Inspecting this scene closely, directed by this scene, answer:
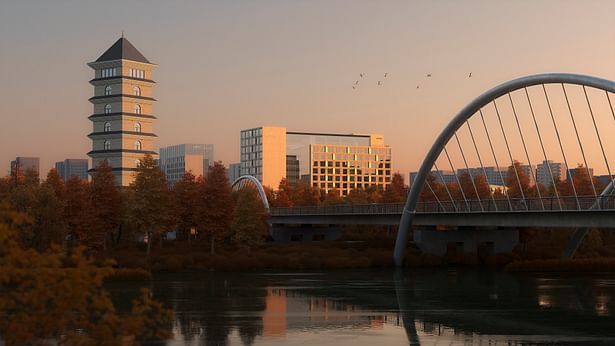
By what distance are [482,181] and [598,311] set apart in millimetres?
68005

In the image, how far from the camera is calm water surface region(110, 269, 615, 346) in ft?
109

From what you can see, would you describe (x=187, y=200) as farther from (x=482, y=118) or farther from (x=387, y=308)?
(x=387, y=308)

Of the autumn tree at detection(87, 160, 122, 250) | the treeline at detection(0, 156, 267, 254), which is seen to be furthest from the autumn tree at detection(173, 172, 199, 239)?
the autumn tree at detection(87, 160, 122, 250)

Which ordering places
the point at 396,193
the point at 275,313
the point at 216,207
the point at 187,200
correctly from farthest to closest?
the point at 396,193 < the point at 187,200 < the point at 216,207 < the point at 275,313

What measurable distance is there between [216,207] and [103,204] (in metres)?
11.4

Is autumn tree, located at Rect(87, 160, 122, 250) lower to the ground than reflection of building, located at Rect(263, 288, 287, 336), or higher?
higher

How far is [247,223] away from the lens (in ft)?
294

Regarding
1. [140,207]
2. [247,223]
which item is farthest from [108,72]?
[140,207]

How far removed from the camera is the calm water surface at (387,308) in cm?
3338

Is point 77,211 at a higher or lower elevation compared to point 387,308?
higher

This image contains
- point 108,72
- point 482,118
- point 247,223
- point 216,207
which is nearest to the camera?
point 482,118

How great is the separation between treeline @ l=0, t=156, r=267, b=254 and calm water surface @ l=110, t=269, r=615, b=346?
461 inches

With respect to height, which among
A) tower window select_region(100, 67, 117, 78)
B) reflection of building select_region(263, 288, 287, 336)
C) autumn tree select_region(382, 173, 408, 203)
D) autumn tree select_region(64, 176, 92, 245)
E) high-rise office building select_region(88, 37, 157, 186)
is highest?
tower window select_region(100, 67, 117, 78)

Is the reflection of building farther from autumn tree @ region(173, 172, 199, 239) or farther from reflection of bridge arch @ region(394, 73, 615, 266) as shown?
autumn tree @ region(173, 172, 199, 239)
